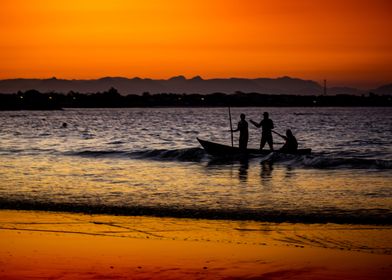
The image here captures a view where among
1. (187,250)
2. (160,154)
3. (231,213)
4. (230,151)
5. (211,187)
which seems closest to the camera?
(187,250)

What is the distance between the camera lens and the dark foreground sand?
927cm

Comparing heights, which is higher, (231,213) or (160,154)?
(231,213)

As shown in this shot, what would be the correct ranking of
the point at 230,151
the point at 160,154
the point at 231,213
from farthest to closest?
the point at 160,154 < the point at 230,151 < the point at 231,213

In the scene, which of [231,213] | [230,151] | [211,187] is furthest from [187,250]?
[230,151]

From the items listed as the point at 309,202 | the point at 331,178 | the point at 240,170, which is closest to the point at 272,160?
the point at 240,170

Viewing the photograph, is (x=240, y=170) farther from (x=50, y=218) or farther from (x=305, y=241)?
(x=305, y=241)

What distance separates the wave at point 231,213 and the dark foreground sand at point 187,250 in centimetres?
83

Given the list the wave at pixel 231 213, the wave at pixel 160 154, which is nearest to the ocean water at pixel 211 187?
the wave at pixel 231 213

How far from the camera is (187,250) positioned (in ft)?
35.5

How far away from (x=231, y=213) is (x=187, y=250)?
15.6 ft

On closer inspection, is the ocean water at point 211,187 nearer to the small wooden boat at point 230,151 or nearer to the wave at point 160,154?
the small wooden boat at point 230,151

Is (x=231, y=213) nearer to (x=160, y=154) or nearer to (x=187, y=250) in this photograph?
(x=187, y=250)

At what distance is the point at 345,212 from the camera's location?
15.7 m

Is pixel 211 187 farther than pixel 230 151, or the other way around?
pixel 230 151
